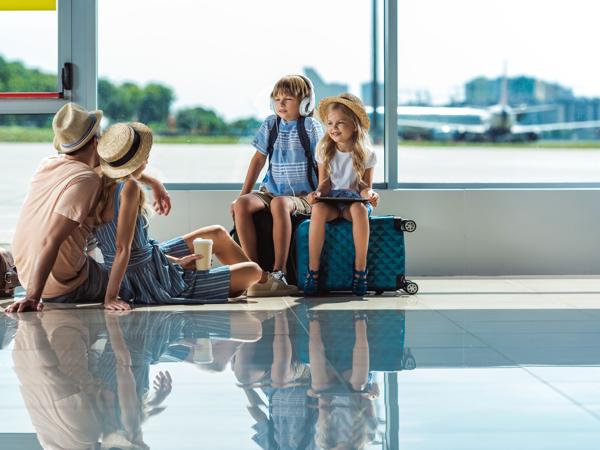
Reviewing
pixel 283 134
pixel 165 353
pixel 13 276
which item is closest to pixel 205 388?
pixel 165 353

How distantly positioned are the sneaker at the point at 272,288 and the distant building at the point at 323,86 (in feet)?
5.21

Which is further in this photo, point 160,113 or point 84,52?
point 160,113

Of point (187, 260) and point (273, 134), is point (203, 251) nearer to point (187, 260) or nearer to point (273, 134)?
point (187, 260)

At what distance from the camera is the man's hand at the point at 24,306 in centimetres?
458

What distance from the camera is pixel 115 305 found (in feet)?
15.3

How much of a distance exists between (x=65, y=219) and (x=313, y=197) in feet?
4.50

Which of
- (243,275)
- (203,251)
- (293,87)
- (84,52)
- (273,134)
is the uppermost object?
(84,52)

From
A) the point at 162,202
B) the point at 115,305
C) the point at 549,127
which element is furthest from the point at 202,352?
the point at 549,127

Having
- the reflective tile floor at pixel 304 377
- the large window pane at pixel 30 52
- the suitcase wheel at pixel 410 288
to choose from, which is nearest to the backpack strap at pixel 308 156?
the suitcase wheel at pixel 410 288

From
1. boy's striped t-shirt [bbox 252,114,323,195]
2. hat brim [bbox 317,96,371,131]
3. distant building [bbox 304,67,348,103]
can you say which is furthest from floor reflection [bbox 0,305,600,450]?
distant building [bbox 304,67,348,103]

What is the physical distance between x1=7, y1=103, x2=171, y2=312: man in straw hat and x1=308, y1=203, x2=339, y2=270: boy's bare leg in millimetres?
793

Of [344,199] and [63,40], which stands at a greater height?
[63,40]

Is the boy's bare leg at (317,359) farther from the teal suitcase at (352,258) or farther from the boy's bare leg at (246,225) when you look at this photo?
the boy's bare leg at (246,225)

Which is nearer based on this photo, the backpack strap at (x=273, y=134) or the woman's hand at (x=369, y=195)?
the woman's hand at (x=369, y=195)
